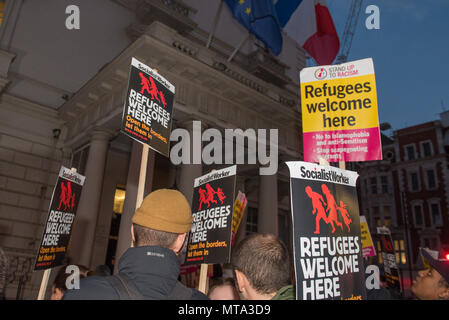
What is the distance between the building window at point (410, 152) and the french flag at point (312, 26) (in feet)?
109

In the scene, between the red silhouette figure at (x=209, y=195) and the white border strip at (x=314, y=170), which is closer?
the white border strip at (x=314, y=170)

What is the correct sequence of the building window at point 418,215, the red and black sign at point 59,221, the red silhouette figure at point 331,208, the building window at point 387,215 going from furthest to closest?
the building window at point 387,215
the building window at point 418,215
the red and black sign at point 59,221
the red silhouette figure at point 331,208

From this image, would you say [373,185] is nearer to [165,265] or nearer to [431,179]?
[431,179]

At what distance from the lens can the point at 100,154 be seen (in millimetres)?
11117

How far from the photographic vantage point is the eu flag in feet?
39.0

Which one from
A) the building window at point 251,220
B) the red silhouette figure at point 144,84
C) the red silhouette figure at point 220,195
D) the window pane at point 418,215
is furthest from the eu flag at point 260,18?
the window pane at point 418,215

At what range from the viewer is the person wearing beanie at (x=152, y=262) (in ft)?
5.52

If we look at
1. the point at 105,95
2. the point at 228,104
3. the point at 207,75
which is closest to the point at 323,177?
the point at 207,75

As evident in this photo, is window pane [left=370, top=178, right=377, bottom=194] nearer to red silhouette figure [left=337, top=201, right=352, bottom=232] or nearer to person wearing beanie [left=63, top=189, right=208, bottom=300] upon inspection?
red silhouette figure [left=337, top=201, right=352, bottom=232]

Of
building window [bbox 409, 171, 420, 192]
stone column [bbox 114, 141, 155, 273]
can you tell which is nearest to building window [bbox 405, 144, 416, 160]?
building window [bbox 409, 171, 420, 192]

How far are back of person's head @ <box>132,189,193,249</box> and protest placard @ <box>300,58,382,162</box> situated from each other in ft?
7.07

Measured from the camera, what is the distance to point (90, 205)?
10.6 metres

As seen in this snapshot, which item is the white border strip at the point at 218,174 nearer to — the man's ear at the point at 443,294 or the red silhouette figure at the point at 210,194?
the red silhouette figure at the point at 210,194
